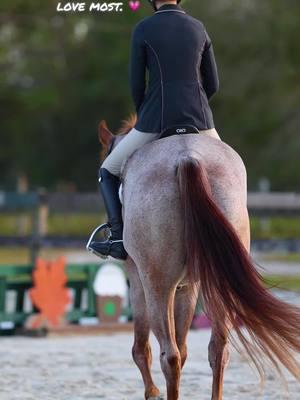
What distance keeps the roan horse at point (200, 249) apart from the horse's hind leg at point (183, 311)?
0.34 m

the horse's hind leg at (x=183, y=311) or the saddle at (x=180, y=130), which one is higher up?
the saddle at (x=180, y=130)

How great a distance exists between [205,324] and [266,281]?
229 inches

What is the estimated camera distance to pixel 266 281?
538 cm

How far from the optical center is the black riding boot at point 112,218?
19.4 ft

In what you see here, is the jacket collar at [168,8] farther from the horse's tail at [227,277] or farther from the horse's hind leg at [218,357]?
the horse's hind leg at [218,357]

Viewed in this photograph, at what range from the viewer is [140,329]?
6.14 meters

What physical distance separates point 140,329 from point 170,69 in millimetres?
1558

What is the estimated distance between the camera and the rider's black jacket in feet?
18.5

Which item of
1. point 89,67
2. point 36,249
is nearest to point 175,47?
point 36,249

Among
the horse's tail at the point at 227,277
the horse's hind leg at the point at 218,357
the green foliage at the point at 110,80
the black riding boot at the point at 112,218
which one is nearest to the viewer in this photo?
the horse's tail at the point at 227,277

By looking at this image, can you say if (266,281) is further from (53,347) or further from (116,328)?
(116,328)

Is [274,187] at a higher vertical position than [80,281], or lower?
higher

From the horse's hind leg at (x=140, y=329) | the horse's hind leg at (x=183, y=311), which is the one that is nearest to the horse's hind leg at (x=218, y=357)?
the horse's hind leg at (x=183, y=311)

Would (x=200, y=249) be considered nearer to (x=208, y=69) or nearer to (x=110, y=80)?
(x=208, y=69)
